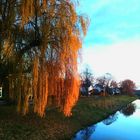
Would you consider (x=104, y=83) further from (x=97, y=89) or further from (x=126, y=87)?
(x=126, y=87)

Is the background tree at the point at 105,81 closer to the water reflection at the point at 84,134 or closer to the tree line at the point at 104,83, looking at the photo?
the tree line at the point at 104,83

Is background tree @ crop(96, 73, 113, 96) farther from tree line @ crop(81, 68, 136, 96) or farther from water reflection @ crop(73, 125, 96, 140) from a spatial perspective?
water reflection @ crop(73, 125, 96, 140)

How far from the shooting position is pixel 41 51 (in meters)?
16.5

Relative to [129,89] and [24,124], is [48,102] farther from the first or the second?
[129,89]

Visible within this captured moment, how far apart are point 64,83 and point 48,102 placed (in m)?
1.39

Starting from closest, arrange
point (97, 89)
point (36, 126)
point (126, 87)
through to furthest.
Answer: point (36, 126)
point (97, 89)
point (126, 87)

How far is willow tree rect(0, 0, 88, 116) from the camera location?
16.6 metres

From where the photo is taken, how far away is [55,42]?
666 inches

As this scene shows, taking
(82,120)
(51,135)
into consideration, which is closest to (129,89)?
(82,120)

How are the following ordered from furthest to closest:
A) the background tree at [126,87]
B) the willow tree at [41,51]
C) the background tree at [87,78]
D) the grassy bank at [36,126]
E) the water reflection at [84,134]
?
1. the background tree at [126,87]
2. the background tree at [87,78]
3. the water reflection at [84,134]
4. the grassy bank at [36,126]
5. the willow tree at [41,51]

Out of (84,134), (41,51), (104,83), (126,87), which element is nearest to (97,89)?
(104,83)

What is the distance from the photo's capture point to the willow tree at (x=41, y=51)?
16562 mm

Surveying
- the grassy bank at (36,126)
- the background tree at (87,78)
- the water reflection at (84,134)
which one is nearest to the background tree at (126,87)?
the background tree at (87,78)

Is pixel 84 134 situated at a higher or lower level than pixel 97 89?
lower
